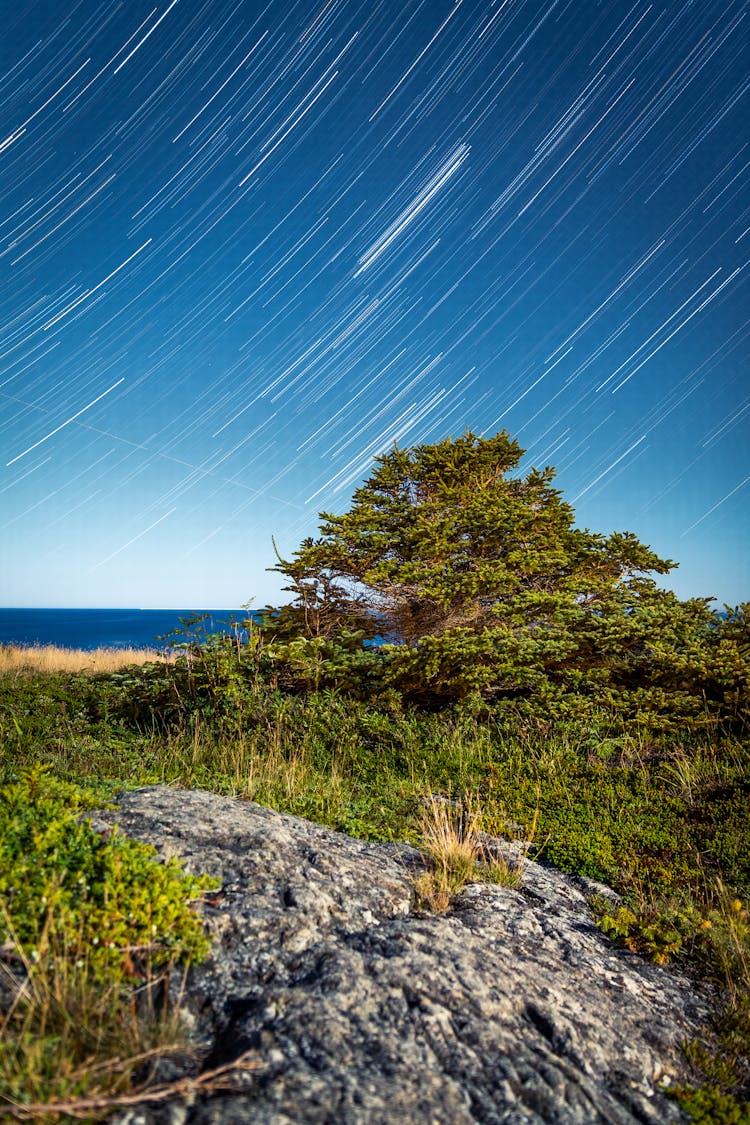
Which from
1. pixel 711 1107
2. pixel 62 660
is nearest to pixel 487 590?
pixel 711 1107

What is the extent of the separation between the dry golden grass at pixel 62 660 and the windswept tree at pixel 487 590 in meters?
10.4

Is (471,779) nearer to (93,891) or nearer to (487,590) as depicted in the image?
(487,590)

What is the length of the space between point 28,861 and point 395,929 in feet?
6.10

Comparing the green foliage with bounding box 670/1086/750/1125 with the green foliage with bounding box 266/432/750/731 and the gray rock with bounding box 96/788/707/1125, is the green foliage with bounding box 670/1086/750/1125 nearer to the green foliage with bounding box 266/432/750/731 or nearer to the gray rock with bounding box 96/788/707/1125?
the gray rock with bounding box 96/788/707/1125

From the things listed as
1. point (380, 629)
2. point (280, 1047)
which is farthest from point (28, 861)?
point (380, 629)

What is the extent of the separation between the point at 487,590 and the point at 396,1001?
7.45 m

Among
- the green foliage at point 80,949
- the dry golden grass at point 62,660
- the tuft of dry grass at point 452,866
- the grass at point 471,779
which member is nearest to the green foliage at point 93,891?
the green foliage at point 80,949

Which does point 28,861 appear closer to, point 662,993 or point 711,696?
point 662,993

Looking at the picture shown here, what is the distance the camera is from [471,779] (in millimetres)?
6695

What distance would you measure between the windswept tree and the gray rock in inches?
183

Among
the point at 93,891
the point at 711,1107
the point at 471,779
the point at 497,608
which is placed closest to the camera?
the point at 711,1107

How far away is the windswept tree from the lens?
8.55 m

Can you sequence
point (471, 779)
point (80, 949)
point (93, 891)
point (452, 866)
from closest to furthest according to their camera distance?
point (80, 949)
point (93, 891)
point (452, 866)
point (471, 779)

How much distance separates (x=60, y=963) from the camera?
2.25 meters
